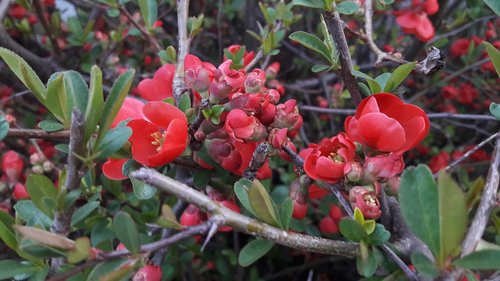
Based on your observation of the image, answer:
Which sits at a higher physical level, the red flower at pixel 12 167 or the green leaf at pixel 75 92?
the green leaf at pixel 75 92

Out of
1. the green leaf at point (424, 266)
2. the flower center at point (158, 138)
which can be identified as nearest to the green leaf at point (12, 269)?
the flower center at point (158, 138)

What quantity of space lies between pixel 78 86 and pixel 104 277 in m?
0.24

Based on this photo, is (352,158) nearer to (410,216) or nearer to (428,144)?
(410,216)

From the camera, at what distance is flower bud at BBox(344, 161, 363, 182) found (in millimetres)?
682

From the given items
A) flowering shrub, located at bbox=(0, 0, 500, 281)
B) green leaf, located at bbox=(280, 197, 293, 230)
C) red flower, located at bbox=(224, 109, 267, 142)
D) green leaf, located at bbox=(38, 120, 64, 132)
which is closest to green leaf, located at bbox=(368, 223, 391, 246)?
flowering shrub, located at bbox=(0, 0, 500, 281)

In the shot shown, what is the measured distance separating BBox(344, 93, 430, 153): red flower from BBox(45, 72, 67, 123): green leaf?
1.20 ft

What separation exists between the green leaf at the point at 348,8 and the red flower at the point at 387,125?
0.15 m

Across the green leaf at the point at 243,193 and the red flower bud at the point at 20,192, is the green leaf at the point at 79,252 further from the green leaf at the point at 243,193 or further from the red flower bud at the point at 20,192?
the red flower bud at the point at 20,192

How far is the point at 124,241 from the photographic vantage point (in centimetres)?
55

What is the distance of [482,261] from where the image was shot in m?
0.50

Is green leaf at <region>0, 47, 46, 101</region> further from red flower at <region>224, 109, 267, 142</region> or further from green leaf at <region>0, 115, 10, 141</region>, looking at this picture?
red flower at <region>224, 109, 267, 142</region>

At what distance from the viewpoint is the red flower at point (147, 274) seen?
66 centimetres

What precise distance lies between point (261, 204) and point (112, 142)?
187mm

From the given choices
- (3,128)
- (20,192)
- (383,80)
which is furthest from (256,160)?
(20,192)
